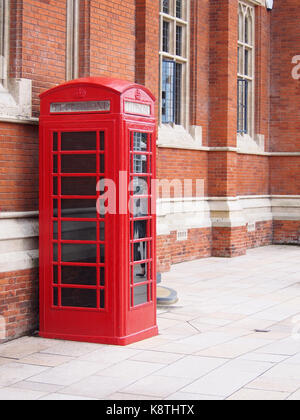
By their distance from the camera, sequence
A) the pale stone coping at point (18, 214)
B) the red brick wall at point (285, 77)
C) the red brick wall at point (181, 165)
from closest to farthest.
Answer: the pale stone coping at point (18, 214) < the red brick wall at point (181, 165) < the red brick wall at point (285, 77)

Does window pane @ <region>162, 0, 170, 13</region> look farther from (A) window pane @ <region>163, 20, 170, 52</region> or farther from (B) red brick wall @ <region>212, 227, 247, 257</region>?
(B) red brick wall @ <region>212, 227, 247, 257</region>

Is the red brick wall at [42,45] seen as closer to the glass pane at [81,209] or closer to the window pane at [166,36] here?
the glass pane at [81,209]

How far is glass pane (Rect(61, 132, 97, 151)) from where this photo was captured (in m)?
7.12

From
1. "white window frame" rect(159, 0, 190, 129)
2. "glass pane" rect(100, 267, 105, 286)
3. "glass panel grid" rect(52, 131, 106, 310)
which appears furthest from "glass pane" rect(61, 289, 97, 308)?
"white window frame" rect(159, 0, 190, 129)

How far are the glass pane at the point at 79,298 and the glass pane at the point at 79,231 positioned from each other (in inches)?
20.1

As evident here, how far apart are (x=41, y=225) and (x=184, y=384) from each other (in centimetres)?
246

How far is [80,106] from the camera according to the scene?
7184 mm

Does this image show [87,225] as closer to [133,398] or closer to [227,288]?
[133,398]

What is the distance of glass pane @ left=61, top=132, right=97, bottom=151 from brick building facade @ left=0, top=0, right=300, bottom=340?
642mm

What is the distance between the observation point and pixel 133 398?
17.6 ft

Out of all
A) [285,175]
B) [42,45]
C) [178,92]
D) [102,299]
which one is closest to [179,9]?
[178,92]

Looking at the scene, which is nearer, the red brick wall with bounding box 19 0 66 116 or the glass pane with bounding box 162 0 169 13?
the red brick wall with bounding box 19 0 66 116

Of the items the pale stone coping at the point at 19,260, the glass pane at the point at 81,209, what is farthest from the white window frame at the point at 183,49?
the glass pane at the point at 81,209

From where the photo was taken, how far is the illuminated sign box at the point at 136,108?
7.18 m
